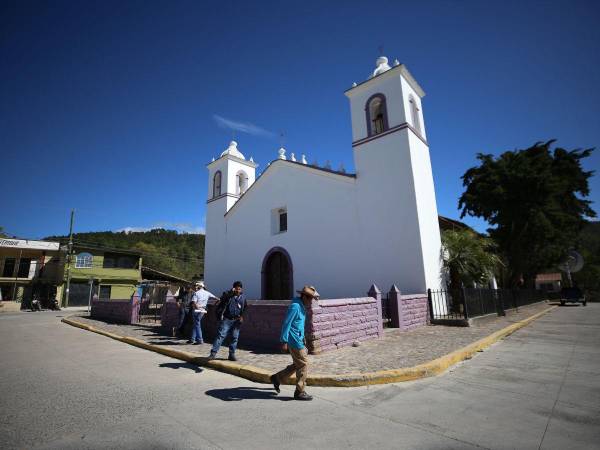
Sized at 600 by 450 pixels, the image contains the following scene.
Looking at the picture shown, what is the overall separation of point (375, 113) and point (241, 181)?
10507 mm

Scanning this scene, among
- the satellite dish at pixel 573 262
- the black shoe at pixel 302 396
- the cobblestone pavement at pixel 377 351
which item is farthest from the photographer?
the satellite dish at pixel 573 262

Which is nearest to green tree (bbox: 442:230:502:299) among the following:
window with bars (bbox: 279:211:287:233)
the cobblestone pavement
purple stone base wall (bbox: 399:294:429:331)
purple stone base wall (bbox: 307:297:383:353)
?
purple stone base wall (bbox: 399:294:429:331)

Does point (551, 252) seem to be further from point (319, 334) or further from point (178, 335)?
point (178, 335)

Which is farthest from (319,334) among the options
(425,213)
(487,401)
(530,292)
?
(530,292)

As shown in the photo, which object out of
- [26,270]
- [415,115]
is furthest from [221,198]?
[26,270]

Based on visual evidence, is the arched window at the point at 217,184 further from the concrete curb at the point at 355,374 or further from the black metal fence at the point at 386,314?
the concrete curb at the point at 355,374

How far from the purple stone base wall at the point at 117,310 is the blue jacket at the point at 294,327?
36.2 ft

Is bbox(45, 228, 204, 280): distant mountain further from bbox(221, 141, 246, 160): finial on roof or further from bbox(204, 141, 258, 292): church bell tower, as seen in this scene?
bbox(221, 141, 246, 160): finial on roof

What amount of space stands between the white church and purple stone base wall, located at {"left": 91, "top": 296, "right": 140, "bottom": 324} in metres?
5.57

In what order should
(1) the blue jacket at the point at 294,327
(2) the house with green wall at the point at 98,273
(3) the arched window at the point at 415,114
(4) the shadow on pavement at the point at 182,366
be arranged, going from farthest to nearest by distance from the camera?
(2) the house with green wall at the point at 98,273
(3) the arched window at the point at 415,114
(4) the shadow on pavement at the point at 182,366
(1) the blue jacket at the point at 294,327

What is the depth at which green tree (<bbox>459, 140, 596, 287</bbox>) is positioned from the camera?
21.8 m

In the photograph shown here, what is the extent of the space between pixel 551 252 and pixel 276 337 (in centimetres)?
2745

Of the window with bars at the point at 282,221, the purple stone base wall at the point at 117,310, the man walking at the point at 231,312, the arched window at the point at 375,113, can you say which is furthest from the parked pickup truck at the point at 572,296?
the purple stone base wall at the point at 117,310

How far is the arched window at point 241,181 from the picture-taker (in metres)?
20.8
